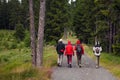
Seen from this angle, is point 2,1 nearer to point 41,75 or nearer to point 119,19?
point 119,19

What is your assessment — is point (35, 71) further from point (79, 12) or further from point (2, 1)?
point (2, 1)

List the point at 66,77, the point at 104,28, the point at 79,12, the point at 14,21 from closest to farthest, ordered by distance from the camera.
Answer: the point at 66,77
the point at 104,28
the point at 79,12
the point at 14,21

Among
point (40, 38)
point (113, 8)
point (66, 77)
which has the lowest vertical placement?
point (66, 77)

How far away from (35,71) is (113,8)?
13.4 metres

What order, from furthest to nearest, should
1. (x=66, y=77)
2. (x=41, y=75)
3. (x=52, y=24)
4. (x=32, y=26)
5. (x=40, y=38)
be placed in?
(x=52, y=24)
(x=32, y=26)
(x=40, y=38)
(x=66, y=77)
(x=41, y=75)

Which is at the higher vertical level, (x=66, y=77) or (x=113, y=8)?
(x=113, y=8)

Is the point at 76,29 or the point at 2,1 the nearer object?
the point at 76,29

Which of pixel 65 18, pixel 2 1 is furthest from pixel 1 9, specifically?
pixel 65 18

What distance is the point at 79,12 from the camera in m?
66.2

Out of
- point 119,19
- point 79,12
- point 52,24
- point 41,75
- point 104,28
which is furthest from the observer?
point 79,12

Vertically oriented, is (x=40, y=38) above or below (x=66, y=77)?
above

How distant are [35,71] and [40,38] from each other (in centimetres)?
496

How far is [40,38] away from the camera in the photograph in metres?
23.3

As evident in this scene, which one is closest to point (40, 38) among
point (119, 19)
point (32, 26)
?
point (32, 26)
